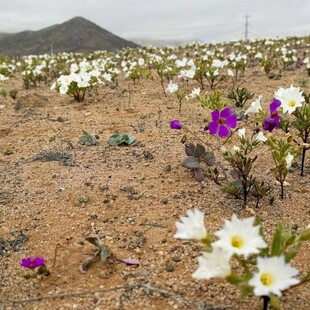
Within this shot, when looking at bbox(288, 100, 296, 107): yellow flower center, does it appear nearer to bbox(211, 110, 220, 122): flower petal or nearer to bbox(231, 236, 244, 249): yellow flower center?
bbox(211, 110, 220, 122): flower petal

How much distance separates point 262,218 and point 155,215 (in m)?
0.67

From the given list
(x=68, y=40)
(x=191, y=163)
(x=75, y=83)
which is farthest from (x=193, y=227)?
(x=68, y=40)

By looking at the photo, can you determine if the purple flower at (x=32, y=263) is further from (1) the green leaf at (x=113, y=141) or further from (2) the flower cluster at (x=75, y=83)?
(2) the flower cluster at (x=75, y=83)

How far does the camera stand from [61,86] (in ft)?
20.4

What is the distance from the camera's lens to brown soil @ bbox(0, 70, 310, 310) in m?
2.25

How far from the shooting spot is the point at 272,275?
1616mm

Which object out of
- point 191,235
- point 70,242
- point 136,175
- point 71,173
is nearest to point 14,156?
point 71,173

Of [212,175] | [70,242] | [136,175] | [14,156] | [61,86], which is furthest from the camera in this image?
[61,86]

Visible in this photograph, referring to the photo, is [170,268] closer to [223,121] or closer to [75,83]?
[223,121]

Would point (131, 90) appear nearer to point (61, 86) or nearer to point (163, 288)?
point (61, 86)

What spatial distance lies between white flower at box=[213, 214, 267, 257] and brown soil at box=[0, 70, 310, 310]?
564 millimetres

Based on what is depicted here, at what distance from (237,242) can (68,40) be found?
4241cm

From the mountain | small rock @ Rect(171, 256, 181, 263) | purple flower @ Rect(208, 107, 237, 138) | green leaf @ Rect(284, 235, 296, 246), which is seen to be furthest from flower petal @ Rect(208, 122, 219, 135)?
the mountain

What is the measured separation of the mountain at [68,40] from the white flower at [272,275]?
37743mm
